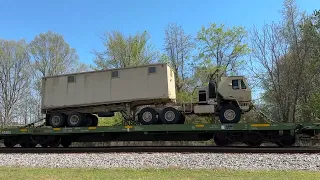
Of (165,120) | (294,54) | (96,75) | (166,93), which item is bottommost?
(165,120)

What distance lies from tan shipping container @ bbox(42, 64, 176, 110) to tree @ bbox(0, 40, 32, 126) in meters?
31.8

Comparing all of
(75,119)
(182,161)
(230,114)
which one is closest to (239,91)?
(230,114)

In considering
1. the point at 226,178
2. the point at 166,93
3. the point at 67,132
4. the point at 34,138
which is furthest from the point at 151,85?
the point at 226,178

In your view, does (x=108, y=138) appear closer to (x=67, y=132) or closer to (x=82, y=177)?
(x=67, y=132)

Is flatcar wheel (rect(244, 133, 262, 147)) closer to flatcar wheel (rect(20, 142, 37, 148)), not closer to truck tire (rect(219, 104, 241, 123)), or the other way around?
truck tire (rect(219, 104, 241, 123))

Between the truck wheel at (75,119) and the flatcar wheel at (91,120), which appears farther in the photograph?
the flatcar wheel at (91,120)

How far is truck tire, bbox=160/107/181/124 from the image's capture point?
46.7 feet

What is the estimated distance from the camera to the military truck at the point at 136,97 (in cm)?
1434

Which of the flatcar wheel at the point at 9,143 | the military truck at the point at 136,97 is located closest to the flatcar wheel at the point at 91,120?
the military truck at the point at 136,97

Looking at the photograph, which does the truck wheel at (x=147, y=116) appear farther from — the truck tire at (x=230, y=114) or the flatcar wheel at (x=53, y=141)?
the flatcar wheel at (x=53, y=141)

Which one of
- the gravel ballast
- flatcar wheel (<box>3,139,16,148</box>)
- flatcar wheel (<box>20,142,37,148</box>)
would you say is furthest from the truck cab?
flatcar wheel (<box>3,139,16,148</box>)

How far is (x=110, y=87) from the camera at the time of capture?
596 inches

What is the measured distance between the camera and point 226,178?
289 inches

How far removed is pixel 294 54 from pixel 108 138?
18186 mm
